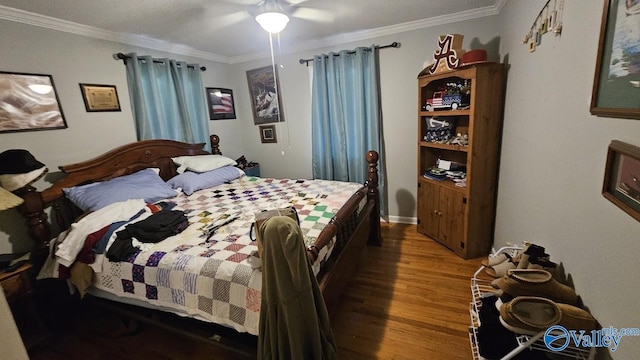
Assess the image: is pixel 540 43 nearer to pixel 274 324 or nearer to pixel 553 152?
pixel 553 152

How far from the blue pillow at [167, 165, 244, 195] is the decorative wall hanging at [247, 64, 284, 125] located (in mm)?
1121

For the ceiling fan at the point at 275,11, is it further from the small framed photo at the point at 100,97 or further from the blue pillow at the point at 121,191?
the blue pillow at the point at 121,191

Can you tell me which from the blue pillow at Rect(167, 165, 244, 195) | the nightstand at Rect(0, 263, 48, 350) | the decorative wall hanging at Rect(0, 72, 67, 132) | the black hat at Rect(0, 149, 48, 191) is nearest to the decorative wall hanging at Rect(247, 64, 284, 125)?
the blue pillow at Rect(167, 165, 244, 195)

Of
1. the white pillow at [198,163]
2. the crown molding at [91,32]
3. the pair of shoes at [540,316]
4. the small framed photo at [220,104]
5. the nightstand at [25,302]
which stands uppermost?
the crown molding at [91,32]

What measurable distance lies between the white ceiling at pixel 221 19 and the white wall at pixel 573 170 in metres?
0.93

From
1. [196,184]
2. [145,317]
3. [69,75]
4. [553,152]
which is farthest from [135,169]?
[553,152]

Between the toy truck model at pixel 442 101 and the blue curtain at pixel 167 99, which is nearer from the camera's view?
the toy truck model at pixel 442 101

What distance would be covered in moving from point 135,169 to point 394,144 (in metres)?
2.84

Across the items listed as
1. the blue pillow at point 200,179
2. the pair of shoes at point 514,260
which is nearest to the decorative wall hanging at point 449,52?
the pair of shoes at point 514,260

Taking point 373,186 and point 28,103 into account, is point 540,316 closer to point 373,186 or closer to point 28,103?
point 373,186

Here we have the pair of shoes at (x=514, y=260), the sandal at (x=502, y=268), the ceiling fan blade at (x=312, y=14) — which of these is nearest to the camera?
the pair of shoes at (x=514, y=260)

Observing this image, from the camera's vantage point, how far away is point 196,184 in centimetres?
272

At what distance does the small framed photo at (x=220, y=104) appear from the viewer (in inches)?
143

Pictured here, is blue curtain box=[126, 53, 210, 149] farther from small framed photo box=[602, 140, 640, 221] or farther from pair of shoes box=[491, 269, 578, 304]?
small framed photo box=[602, 140, 640, 221]
